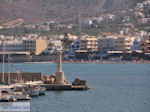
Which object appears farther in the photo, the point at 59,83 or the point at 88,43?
the point at 88,43

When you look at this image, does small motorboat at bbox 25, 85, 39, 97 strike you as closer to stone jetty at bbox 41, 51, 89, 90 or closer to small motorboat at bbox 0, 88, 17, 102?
small motorboat at bbox 0, 88, 17, 102

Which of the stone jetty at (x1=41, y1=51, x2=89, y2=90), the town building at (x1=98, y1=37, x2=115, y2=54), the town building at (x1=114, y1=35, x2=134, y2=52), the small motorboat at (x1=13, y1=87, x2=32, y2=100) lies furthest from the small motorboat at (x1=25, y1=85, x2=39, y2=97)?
the town building at (x1=98, y1=37, x2=115, y2=54)

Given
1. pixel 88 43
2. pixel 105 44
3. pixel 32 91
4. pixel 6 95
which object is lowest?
pixel 32 91

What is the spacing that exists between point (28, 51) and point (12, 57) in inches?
282

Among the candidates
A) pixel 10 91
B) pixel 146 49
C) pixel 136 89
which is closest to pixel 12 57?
pixel 146 49

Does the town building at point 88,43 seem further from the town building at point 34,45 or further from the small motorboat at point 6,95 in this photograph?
the small motorboat at point 6,95

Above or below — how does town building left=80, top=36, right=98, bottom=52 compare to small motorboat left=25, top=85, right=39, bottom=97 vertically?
above

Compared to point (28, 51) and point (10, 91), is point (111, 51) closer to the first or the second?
point (28, 51)

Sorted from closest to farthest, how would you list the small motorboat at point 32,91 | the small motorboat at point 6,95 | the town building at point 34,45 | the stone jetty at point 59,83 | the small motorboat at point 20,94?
the small motorboat at point 6,95 → the small motorboat at point 20,94 → the small motorboat at point 32,91 → the stone jetty at point 59,83 → the town building at point 34,45

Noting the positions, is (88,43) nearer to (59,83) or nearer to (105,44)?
(105,44)

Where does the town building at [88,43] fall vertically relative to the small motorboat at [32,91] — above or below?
above

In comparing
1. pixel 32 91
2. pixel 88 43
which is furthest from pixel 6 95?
pixel 88 43

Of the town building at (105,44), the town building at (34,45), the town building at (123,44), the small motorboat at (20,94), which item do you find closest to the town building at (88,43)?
the town building at (105,44)

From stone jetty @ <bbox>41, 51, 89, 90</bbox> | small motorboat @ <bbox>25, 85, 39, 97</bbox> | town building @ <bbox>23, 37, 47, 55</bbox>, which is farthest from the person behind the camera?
town building @ <bbox>23, 37, 47, 55</bbox>
